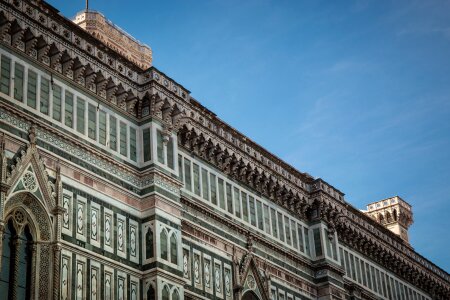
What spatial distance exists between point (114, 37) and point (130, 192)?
78.3 feet

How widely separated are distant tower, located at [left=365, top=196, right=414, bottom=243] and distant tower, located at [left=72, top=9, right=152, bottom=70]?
18.3m

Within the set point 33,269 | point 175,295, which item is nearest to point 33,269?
point 33,269

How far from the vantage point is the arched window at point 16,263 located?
83.9ft

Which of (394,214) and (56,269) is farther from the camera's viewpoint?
(394,214)

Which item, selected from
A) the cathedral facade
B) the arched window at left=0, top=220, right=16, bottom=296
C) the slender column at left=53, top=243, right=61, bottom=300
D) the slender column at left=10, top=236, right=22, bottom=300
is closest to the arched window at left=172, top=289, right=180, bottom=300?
the cathedral facade

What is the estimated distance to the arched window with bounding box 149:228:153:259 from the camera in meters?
30.3

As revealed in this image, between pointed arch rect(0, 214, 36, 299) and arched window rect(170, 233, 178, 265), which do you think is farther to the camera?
arched window rect(170, 233, 178, 265)

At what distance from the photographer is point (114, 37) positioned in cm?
5316

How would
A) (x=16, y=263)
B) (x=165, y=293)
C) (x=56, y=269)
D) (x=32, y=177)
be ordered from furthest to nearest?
(x=165, y=293) < (x=32, y=177) < (x=56, y=269) < (x=16, y=263)

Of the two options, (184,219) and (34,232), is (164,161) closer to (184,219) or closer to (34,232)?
(184,219)

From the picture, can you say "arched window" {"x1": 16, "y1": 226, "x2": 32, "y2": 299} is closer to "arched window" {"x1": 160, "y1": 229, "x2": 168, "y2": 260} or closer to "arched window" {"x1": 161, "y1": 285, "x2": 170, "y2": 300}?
"arched window" {"x1": 161, "y1": 285, "x2": 170, "y2": 300}

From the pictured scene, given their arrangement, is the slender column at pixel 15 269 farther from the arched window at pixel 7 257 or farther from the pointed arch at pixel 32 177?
the pointed arch at pixel 32 177

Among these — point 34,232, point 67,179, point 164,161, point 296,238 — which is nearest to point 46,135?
point 67,179

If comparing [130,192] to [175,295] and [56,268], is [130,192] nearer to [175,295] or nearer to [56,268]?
[175,295]
